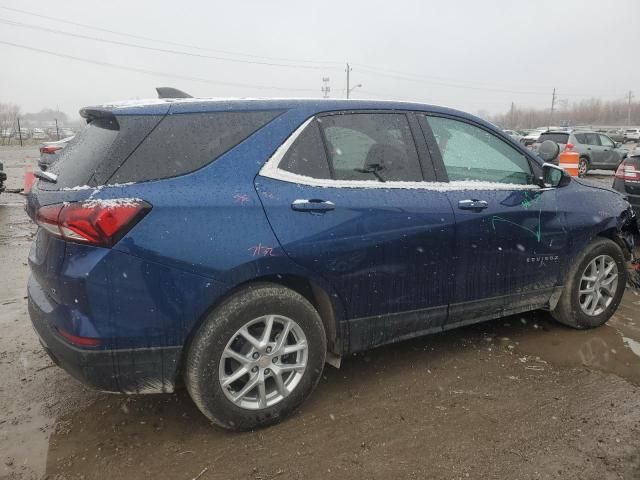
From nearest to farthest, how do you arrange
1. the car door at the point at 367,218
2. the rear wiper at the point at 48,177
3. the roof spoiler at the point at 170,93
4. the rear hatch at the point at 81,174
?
the rear hatch at the point at 81,174, the rear wiper at the point at 48,177, the car door at the point at 367,218, the roof spoiler at the point at 170,93

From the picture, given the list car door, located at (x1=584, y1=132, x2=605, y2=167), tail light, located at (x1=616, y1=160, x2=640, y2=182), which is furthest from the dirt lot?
car door, located at (x1=584, y1=132, x2=605, y2=167)

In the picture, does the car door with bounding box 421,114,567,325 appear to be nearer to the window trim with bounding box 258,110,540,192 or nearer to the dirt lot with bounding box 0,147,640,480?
the window trim with bounding box 258,110,540,192

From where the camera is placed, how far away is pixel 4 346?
3791mm

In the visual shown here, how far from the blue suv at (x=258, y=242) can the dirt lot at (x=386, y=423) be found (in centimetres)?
27

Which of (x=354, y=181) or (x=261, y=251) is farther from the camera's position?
(x=354, y=181)

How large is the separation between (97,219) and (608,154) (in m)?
21.3

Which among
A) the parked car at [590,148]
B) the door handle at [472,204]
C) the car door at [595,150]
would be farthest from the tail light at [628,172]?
the car door at [595,150]

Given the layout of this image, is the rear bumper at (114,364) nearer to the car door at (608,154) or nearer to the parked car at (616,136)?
the car door at (608,154)

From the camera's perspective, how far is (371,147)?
306 cm

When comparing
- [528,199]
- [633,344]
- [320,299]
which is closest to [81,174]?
[320,299]

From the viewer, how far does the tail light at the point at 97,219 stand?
2256 millimetres

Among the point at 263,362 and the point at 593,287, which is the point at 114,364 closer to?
the point at 263,362

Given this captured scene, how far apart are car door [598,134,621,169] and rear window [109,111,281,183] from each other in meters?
20.3

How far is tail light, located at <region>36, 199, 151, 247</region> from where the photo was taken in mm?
2256
